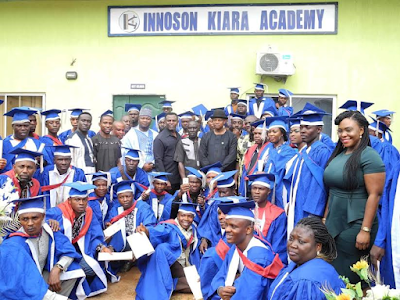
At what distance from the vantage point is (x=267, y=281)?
4.29m

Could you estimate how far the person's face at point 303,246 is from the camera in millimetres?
3557

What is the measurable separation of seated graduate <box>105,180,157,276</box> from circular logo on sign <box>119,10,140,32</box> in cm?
576

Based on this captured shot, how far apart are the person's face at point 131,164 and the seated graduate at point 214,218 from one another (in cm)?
155

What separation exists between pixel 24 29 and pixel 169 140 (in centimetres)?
603

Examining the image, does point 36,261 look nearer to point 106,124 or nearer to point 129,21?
point 106,124

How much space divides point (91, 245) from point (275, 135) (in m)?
2.63

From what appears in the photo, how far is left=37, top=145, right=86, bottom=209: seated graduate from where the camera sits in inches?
271

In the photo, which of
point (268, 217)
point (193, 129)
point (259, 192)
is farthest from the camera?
point (193, 129)

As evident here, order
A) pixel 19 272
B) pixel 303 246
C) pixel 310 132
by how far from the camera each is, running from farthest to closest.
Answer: pixel 310 132 → pixel 19 272 → pixel 303 246

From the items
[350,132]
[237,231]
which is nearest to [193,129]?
[237,231]

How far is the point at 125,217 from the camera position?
6.96 metres

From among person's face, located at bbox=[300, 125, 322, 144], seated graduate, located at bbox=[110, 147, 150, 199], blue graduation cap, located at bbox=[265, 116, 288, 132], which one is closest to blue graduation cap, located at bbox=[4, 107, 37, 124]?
seated graduate, located at bbox=[110, 147, 150, 199]

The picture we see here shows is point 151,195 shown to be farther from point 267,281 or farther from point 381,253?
point 381,253

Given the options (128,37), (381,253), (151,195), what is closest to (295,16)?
(128,37)
